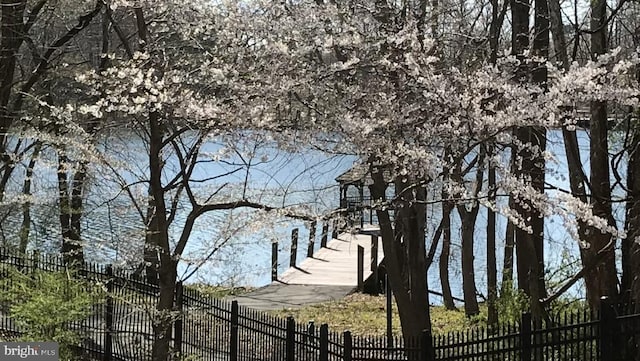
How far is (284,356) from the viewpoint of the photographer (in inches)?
253

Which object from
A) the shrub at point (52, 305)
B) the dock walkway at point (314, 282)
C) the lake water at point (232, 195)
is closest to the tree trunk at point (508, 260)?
the lake water at point (232, 195)

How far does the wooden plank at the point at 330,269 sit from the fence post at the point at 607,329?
7370mm

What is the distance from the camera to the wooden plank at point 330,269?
1420 centimetres

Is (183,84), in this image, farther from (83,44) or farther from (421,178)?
(83,44)

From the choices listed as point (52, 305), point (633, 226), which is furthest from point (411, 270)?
point (52, 305)

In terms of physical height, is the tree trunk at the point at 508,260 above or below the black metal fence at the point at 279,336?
above

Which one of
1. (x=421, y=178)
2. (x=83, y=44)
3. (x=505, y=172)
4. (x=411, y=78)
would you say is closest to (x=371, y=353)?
(x=421, y=178)

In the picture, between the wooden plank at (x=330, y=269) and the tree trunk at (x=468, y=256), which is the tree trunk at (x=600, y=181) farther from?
the wooden plank at (x=330, y=269)

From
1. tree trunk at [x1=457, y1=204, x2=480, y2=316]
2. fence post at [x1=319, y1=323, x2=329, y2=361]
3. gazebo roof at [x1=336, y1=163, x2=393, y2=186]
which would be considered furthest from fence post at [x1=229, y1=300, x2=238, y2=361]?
tree trunk at [x1=457, y1=204, x2=480, y2=316]

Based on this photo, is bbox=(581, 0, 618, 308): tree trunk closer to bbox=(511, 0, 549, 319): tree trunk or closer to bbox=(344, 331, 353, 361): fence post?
bbox=(511, 0, 549, 319): tree trunk

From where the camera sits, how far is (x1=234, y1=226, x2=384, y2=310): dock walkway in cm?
1255

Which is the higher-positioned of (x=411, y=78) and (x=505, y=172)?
(x=411, y=78)

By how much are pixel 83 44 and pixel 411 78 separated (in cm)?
743

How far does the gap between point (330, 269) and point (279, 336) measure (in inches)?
347
